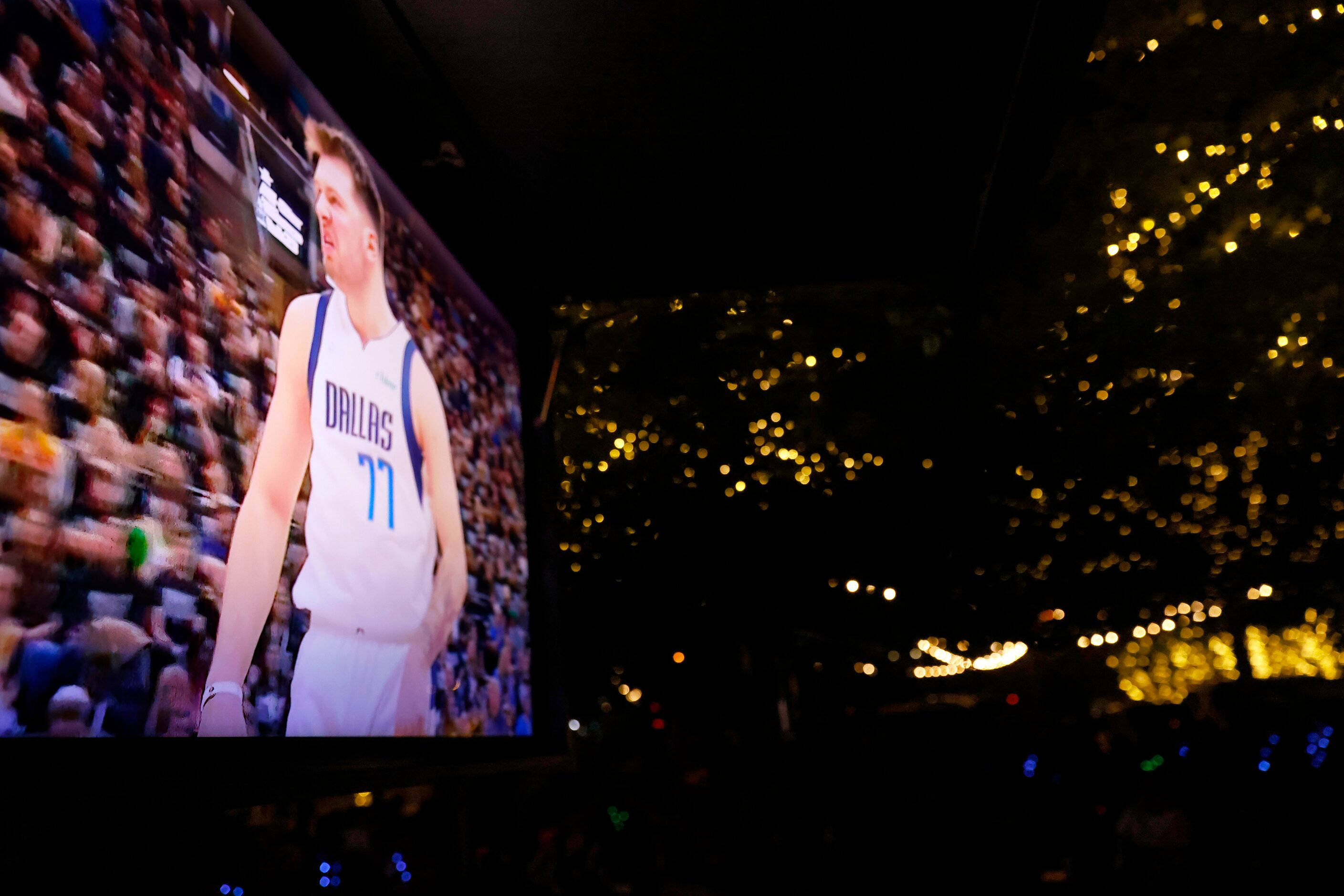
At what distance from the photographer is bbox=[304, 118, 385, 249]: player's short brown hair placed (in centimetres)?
209

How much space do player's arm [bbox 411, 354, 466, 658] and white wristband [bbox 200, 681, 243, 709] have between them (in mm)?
843

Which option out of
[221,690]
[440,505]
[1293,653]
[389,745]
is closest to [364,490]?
[440,505]

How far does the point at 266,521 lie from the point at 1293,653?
596 inches

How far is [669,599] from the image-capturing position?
628 centimetres

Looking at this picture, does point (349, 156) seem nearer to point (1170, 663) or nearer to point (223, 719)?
point (223, 719)

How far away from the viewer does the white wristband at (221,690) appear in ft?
4.64

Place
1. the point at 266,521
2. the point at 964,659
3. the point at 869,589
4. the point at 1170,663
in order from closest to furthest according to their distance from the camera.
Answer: the point at 266,521, the point at 869,589, the point at 964,659, the point at 1170,663

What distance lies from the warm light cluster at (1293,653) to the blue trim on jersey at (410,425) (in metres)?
10.9

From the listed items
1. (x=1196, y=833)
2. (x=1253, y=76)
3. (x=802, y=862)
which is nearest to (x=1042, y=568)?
(x=1196, y=833)

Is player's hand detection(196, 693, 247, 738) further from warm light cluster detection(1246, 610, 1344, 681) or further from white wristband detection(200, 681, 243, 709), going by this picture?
warm light cluster detection(1246, 610, 1344, 681)

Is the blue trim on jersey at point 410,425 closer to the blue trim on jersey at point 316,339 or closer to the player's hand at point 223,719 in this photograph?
the blue trim on jersey at point 316,339

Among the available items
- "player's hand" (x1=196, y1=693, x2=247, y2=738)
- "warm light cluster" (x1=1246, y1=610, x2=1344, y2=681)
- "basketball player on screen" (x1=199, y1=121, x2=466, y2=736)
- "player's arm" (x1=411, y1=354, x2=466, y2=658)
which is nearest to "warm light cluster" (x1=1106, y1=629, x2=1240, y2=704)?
"warm light cluster" (x1=1246, y1=610, x2=1344, y2=681)

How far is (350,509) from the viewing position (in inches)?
78.9

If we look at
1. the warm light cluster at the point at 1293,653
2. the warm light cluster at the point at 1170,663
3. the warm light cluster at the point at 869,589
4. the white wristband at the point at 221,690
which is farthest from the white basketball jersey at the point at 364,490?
the warm light cluster at the point at 1170,663
